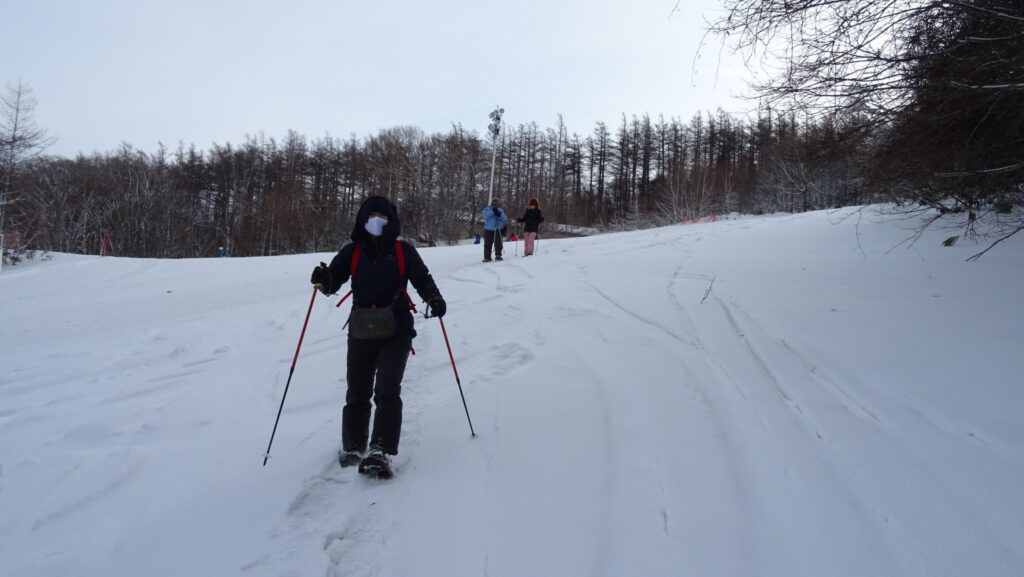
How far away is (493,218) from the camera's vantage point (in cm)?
1246

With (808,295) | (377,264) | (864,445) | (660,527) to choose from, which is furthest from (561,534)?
(808,295)

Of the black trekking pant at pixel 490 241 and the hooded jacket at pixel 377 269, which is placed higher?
the black trekking pant at pixel 490 241

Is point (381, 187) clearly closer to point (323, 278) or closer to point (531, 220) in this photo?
point (531, 220)

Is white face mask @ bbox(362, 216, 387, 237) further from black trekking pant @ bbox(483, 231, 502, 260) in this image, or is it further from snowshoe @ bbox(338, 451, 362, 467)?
black trekking pant @ bbox(483, 231, 502, 260)

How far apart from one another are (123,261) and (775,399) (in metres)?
16.8

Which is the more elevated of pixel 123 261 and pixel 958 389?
pixel 123 261

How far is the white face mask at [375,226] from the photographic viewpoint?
3.19 m

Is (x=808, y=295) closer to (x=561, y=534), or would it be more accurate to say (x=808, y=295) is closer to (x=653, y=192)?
(x=561, y=534)

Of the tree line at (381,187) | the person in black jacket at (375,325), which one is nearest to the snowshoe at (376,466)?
the person in black jacket at (375,325)

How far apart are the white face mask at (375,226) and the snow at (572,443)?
58.2 inches

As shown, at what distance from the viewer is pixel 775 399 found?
12.7 ft

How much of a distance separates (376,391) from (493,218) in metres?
9.68

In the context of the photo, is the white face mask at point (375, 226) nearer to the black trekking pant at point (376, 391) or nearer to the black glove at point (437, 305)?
the black glove at point (437, 305)

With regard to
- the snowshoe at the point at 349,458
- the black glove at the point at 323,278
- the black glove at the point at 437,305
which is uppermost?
the black glove at the point at 323,278
